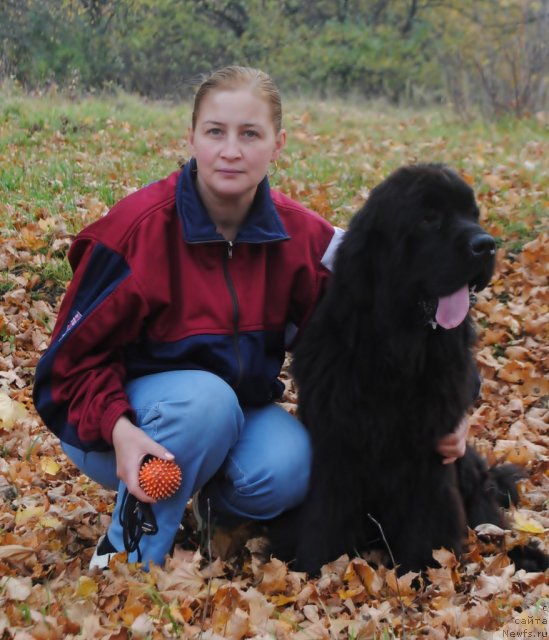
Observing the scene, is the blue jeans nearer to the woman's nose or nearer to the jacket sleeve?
the jacket sleeve

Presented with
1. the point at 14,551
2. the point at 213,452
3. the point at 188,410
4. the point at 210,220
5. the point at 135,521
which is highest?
the point at 210,220

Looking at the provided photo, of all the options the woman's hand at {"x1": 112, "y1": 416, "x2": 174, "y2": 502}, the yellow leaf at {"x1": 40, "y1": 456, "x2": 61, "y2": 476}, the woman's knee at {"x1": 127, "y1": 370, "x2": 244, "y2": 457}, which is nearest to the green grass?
the yellow leaf at {"x1": 40, "y1": 456, "x2": 61, "y2": 476}

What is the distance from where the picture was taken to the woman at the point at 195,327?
277cm

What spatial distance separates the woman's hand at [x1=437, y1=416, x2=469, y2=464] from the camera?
2814 mm

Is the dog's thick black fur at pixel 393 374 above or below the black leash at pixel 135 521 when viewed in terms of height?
above

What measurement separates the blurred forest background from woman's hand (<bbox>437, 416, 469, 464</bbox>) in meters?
12.4

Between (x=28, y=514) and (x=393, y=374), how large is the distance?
1.60 meters

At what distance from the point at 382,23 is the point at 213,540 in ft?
66.8

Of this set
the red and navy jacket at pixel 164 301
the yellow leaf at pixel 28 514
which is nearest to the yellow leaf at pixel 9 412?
the yellow leaf at pixel 28 514

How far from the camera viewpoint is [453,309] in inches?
102

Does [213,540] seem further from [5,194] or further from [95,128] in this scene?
[95,128]

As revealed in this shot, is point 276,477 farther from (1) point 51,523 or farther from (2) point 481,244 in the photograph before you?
(2) point 481,244

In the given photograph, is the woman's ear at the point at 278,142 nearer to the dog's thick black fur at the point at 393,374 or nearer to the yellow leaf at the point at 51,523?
the dog's thick black fur at the point at 393,374

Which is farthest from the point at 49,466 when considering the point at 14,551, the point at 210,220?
the point at 210,220
